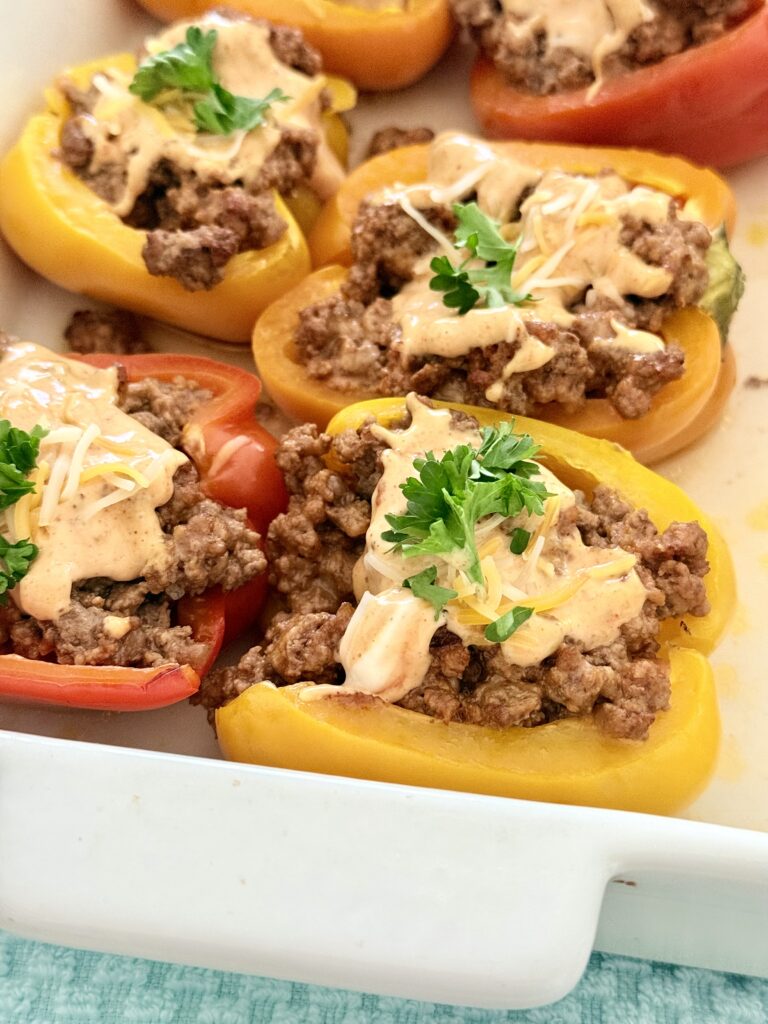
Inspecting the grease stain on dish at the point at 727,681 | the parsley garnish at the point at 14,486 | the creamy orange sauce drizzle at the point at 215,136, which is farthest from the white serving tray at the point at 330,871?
the creamy orange sauce drizzle at the point at 215,136

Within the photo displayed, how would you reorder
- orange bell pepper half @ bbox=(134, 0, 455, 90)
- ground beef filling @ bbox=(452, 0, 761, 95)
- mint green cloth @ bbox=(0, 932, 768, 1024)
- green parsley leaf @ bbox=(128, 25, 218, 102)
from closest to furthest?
mint green cloth @ bbox=(0, 932, 768, 1024) → green parsley leaf @ bbox=(128, 25, 218, 102) → ground beef filling @ bbox=(452, 0, 761, 95) → orange bell pepper half @ bbox=(134, 0, 455, 90)

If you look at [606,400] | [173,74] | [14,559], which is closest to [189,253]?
[173,74]

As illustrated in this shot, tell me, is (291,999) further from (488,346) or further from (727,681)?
(488,346)

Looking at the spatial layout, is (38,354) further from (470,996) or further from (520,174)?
(470,996)

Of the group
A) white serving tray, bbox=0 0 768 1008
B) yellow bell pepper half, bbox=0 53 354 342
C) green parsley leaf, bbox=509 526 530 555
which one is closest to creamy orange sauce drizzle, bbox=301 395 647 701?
green parsley leaf, bbox=509 526 530 555

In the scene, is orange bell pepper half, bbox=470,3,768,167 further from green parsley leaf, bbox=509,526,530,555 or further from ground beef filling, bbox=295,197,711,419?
green parsley leaf, bbox=509,526,530,555

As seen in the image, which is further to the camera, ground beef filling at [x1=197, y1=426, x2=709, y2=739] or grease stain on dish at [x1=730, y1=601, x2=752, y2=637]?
grease stain on dish at [x1=730, y1=601, x2=752, y2=637]
